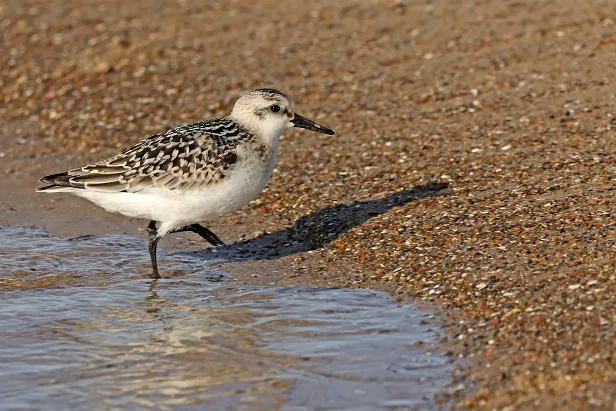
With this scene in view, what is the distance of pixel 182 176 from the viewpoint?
8.92 metres

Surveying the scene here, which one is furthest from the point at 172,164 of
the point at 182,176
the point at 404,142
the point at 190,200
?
the point at 404,142

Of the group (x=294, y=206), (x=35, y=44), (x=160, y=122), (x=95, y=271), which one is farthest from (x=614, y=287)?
(x=35, y=44)

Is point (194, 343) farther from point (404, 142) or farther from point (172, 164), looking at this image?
point (404, 142)

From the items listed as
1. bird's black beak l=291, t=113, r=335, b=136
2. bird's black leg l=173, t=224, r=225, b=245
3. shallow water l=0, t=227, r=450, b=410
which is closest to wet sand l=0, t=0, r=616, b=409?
bird's black leg l=173, t=224, r=225, b=245

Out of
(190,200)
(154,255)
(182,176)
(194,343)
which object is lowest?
(194,343)

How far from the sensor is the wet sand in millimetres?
7453

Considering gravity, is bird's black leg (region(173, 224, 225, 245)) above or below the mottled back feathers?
below

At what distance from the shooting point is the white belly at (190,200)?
891cm

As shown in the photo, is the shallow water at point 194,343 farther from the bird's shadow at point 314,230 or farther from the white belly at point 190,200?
the white belly at point 190,200

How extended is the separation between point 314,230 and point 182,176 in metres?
1.70

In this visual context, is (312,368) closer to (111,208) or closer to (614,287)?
(614,287)

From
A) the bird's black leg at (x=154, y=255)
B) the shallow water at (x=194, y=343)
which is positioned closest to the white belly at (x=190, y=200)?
the bird's black leg at (x=154, y=255)

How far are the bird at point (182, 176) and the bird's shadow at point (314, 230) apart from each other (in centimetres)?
77

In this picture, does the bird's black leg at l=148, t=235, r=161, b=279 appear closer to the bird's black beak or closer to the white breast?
the white breast
